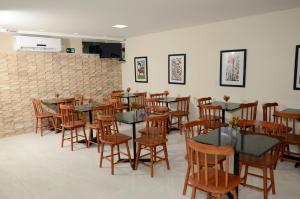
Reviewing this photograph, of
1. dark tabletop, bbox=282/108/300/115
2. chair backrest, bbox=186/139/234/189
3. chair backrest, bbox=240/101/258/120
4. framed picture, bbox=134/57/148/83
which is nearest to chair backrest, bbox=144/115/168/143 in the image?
chair backrest, bbox=186/139/234/189

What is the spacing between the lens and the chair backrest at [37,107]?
219 inches

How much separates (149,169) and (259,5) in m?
3.12

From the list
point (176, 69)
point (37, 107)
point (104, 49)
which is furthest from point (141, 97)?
point (37, 107)

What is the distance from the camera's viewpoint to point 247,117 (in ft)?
14.7

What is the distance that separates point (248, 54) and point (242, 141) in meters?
2.85

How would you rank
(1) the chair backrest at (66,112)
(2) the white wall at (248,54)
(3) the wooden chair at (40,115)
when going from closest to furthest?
(2) the white wall at (248,54)
(1) the chair backrest at (66,112)
(3) the wooden chair at (40,115)

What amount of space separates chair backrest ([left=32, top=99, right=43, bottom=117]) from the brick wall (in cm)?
21

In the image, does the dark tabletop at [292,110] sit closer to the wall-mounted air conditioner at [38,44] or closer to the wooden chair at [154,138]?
the wooden chair at [154,138]

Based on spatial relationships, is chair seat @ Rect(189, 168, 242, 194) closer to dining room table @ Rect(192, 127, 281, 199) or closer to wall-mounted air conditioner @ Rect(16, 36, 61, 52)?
dining room table @ Rect(192, 127, 281, 199)

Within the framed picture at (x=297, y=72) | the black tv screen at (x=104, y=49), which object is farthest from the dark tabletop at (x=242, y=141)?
the black tv screen at (x=104, y=49)

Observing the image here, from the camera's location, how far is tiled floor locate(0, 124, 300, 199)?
2.92 metres

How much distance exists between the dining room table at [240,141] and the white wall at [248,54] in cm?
221

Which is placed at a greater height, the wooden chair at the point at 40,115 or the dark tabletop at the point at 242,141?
the dark tabletop at the point at 242,141

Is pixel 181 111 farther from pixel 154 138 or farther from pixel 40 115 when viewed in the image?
pixel 40 115
